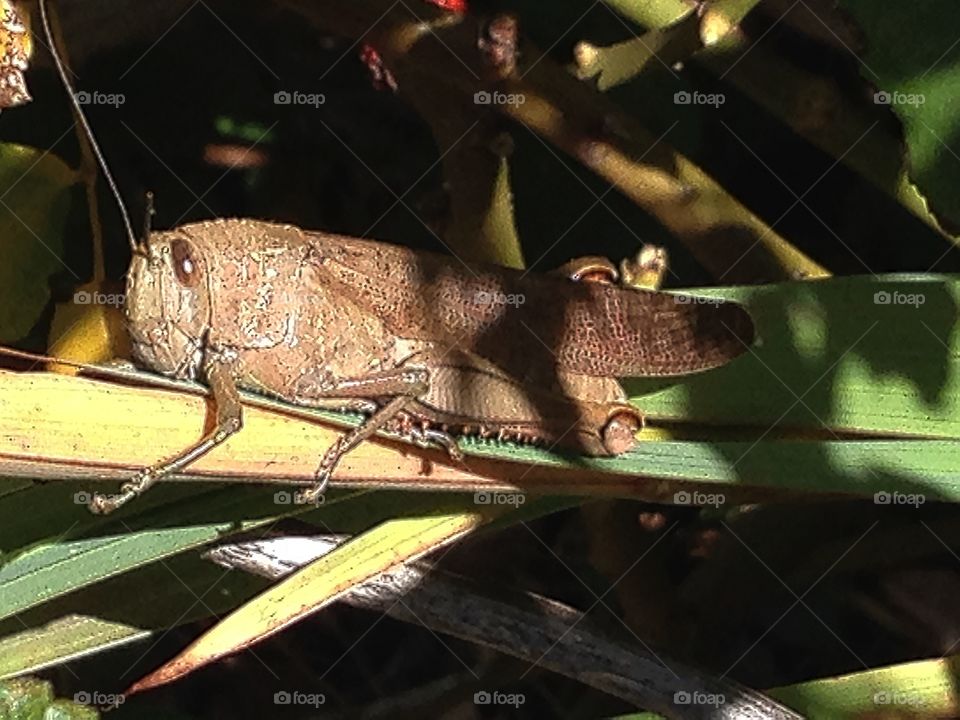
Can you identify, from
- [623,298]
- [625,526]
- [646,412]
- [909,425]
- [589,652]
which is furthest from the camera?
[625,526]

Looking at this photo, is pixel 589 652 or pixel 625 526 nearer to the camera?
pixel 589 652

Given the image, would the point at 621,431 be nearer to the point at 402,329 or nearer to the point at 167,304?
the point at 402,329

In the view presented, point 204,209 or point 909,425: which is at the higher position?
point 204,209

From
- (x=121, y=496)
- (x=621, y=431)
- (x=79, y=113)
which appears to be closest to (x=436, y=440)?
(x=621, y=431)

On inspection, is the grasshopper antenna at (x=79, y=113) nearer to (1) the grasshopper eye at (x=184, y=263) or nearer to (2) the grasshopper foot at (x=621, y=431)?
(1) the grasshopper eye at (x=184, y=263)

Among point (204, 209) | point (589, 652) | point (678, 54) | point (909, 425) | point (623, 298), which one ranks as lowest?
point (589, 652)

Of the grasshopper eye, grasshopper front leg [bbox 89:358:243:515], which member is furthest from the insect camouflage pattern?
grasshopper front leg [bbox 89:358:243:515]

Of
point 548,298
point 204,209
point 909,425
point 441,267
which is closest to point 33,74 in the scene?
point 204,209

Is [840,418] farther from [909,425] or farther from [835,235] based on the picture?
[835,235]

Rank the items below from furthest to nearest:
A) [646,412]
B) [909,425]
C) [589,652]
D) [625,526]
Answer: [625,526] → [589,652] → [646,412] → [909,425]
